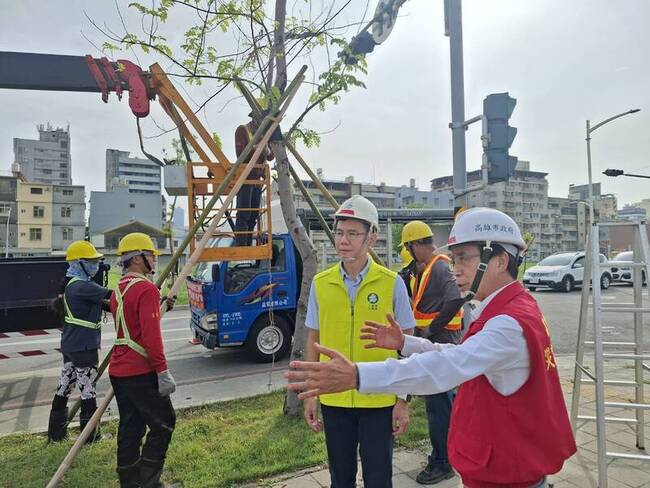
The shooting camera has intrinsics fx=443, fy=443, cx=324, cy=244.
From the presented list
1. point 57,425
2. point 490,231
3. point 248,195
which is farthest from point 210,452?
point 248,195

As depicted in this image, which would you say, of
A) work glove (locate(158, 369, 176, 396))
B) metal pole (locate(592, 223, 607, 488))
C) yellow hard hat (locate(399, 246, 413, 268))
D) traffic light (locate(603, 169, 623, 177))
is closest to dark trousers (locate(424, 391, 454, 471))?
metal pole (locate(592, 223, 607, 488))

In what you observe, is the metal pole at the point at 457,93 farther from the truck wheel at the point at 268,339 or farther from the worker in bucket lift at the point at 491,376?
the truck wheel at the point at 268,339

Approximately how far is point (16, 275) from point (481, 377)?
24.1 feet

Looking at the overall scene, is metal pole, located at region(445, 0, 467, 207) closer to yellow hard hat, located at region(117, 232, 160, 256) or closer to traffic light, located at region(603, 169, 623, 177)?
yellow hard hat, located at region(117, 232, 160, 256)

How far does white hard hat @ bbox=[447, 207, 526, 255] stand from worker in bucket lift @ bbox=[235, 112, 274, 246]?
4.27 metres

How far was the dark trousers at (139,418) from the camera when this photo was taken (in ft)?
11.2

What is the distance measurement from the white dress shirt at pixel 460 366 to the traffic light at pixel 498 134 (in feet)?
12.9

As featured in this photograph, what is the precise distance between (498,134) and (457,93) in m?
0.68

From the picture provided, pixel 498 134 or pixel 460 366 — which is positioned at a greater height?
pixel 498 134

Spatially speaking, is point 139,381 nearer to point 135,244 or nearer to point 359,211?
point 135,244

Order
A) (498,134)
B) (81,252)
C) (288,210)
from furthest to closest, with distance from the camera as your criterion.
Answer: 1. (288,210)
2. (498,134)
3. (81,252)

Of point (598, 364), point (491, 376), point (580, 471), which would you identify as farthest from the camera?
point (580, 471)

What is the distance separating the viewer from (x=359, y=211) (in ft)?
8.84

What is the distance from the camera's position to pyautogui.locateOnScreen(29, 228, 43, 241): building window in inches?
2475
